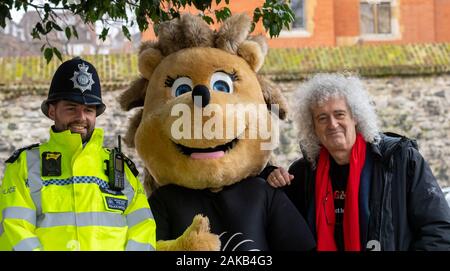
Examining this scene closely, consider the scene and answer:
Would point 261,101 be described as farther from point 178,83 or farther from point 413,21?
point 413,21

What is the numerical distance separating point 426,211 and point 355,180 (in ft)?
1.28

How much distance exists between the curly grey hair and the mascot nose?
0.57 meters

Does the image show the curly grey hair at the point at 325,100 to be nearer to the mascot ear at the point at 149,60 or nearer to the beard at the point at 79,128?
the mascot ear at the point at 149,60

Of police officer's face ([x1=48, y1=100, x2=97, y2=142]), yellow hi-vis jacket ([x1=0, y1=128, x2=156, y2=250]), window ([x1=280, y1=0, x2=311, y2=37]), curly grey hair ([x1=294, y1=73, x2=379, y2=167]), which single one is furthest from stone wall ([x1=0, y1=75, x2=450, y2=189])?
yellow hi-vis jacket ([x1=0, y1=128, x2=156, y2=250])

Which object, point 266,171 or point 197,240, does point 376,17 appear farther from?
point 197,240

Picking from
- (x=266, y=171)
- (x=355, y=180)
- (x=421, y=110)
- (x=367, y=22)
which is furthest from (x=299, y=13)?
(x=355, y=180)

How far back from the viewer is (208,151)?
446 centimetres

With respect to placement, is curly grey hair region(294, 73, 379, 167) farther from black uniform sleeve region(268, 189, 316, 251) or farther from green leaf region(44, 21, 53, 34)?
green leaf region(44, 21, 53, 34)

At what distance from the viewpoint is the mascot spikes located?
4.25 meters

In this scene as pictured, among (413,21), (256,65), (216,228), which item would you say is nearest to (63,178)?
(216,228)

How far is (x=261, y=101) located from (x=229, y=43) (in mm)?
394

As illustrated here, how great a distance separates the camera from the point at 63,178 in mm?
3771
